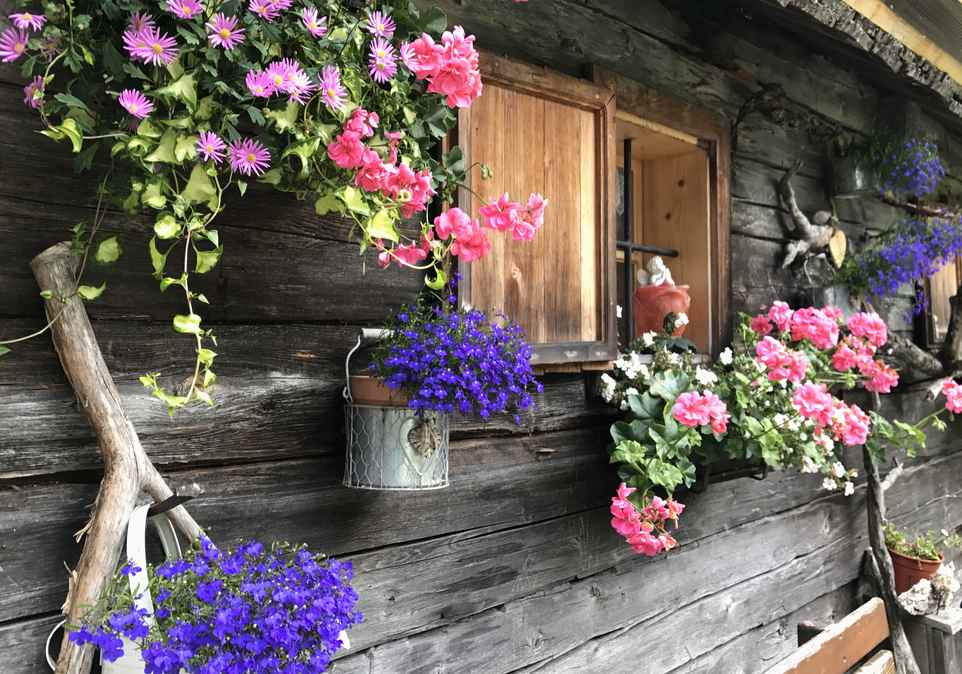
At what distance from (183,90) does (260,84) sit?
0.12 meters

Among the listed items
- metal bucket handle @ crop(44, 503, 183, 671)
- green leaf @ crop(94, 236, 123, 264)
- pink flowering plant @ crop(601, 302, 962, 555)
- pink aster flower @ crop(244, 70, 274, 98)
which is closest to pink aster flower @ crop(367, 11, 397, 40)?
pink aster flower @ crop(244, 70, 274, 98)

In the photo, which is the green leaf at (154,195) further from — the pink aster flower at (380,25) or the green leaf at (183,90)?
the pink aster flower at (380,25)

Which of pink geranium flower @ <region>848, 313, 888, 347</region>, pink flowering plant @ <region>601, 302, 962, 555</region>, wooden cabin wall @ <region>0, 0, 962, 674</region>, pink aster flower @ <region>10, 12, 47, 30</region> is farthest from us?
pink geranium flower @ <region>848, 313, 888, 347</region>

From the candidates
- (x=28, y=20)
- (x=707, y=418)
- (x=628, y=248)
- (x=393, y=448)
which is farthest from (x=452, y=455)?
(x=28, y=20)

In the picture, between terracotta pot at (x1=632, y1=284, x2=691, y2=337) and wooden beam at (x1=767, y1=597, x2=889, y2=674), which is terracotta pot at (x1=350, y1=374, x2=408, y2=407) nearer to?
terracotta pot at (x1=632, y1=284, x2=691, y2=337)

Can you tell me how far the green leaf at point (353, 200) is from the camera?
1.36 m

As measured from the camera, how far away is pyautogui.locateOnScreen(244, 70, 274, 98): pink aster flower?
3.97ft

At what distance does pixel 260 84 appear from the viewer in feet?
3.98

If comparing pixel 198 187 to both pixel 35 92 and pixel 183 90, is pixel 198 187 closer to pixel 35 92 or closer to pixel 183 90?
pixel 183 90

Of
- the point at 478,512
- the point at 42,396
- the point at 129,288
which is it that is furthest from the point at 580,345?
the point at 42,396

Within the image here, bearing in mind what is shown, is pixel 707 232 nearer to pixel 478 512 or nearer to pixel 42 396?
pixel 478 512

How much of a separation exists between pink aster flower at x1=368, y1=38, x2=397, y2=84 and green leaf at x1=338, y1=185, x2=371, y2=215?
0.21 metres

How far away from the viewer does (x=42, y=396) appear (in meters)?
1.30

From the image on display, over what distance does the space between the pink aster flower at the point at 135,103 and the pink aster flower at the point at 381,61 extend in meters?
0.40
